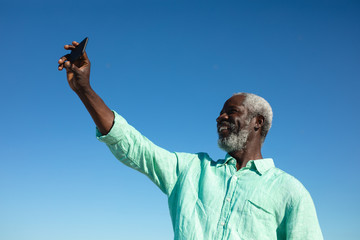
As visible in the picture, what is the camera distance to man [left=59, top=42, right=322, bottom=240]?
376 centimetres

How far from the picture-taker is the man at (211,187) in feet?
12.3

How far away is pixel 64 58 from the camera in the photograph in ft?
12.2

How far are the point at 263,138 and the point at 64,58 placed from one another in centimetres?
273

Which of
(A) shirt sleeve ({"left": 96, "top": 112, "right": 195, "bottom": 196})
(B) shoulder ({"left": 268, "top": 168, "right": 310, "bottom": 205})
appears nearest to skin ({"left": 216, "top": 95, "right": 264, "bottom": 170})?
(B) shoulder ({"left": 268, "top": 168, "right": 310, "bottom": 205})

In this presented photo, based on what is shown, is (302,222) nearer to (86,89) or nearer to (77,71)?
(86,89)

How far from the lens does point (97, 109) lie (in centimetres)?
371

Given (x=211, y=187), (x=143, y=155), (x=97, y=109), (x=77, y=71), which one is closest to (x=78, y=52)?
(x=77, y=71)

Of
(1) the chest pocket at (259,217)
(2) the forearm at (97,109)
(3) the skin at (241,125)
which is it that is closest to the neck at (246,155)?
(3) the skin at (241,125)

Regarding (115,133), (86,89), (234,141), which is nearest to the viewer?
(86,89)

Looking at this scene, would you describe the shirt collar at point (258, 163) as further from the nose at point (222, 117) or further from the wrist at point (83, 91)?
the wrist at point (83, 91)

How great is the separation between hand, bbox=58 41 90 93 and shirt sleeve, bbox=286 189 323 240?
2.47m

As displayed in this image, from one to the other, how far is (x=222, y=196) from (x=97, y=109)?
5.23 ft

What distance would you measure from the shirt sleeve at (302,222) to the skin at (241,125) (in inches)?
32.6

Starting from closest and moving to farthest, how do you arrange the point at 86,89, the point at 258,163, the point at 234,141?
1. the point at 86,89
2. the point at 258,163
3. the point at 234,141
